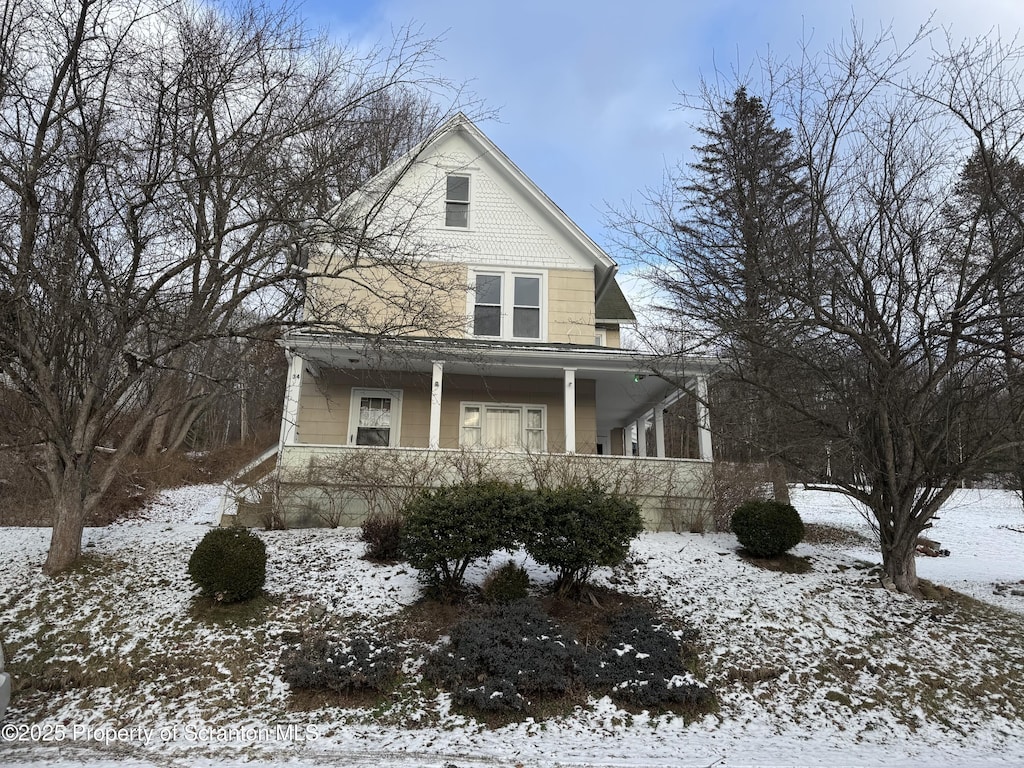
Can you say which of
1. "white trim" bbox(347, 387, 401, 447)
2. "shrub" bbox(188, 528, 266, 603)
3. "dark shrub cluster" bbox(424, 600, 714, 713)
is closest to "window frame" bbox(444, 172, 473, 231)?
"white trim" bbox(347, 387, 401, 447)

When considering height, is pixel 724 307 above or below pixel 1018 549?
above

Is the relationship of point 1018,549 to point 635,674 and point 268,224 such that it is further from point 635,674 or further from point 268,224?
point 268,224

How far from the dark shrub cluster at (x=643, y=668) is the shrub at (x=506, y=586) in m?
1.08

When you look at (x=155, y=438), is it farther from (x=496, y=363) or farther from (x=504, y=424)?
(x=496, y=363)

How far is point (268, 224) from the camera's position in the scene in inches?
325

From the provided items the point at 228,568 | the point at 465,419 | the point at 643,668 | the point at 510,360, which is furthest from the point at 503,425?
the point at 643,668

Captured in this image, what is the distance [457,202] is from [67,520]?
32.8ft

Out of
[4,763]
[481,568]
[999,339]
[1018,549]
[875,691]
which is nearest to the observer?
[4,763]

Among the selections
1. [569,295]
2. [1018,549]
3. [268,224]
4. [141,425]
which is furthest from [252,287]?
[1018,549]

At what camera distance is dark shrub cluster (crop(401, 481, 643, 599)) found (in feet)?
22.6

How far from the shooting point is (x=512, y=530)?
7055 millimetres

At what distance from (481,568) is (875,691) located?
4.51 m

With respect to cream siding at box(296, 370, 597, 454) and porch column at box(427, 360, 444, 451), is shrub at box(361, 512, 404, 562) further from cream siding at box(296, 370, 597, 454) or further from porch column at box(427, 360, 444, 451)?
cream siding at box(296, 370, 597, 454)

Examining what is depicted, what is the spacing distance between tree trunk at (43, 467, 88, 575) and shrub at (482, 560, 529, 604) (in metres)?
5.28
